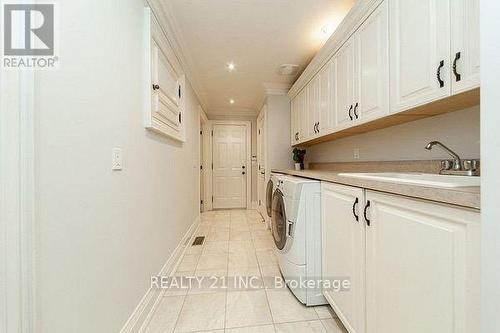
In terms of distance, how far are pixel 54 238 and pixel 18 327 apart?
247 mm

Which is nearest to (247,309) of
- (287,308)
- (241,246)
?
(287,308)

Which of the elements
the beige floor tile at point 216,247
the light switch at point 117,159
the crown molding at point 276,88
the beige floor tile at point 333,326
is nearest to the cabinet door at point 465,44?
the beige floor tile at point 333,326

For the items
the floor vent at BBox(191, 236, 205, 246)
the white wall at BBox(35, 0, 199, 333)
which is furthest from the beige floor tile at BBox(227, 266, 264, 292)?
the floor vent at BBox(191, 236, 205, 246)

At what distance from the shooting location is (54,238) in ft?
2.40

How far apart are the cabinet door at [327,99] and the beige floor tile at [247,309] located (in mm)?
1670

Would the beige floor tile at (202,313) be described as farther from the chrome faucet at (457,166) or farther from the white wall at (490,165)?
the chrome faucet at (457,166)

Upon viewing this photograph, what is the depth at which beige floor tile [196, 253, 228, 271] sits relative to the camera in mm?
2213

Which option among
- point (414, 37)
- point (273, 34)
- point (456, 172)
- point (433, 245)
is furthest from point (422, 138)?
point (273, 34)

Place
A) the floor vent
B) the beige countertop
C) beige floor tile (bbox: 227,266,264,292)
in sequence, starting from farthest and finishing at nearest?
the floor vent → beige floor tile (bbox: 227,266,264,292) → the beige countertop

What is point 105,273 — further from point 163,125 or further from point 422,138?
point 422,138

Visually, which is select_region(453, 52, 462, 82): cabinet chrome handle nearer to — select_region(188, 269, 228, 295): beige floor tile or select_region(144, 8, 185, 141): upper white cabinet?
select_region(144, 8, 185, 141): upper white cabinet

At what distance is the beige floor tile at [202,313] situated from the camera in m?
1.40

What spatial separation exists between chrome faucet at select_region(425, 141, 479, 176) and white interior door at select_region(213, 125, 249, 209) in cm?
411

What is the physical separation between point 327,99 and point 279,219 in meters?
1.31
